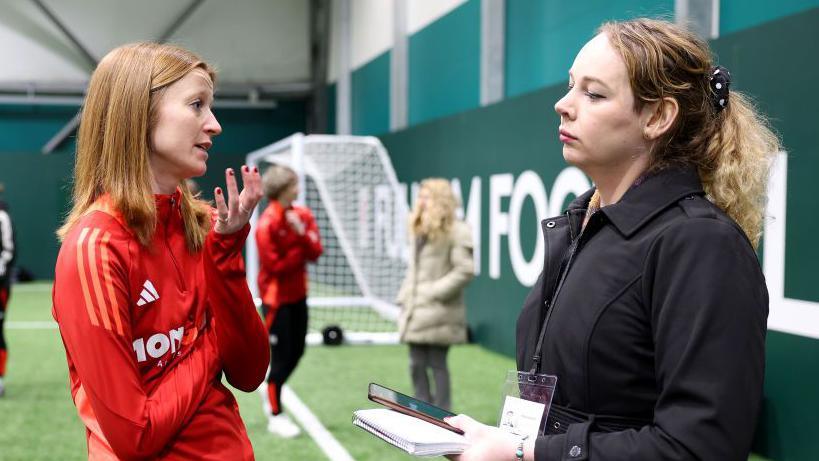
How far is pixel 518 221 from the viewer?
8.02 meters

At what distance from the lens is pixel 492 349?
8586 mm

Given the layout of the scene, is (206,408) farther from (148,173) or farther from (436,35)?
(436,35)

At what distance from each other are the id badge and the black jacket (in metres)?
0.02

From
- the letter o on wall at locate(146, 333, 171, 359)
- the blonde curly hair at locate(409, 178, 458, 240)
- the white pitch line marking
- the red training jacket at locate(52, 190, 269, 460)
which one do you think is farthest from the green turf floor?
the letter o on wall at locate(146, 333, 171, 359)

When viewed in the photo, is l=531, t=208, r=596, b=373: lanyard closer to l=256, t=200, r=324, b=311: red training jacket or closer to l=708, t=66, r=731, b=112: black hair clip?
l=708, t=66, r=731, b=112: black hair clip

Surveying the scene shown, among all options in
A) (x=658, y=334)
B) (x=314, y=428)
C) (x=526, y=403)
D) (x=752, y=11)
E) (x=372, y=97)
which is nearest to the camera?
(x=658, y=334)

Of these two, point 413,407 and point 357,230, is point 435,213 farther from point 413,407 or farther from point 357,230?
point 357,230

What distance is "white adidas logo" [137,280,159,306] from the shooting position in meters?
1.62

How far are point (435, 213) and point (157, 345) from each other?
3978mm

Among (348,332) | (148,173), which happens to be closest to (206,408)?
(148,173)

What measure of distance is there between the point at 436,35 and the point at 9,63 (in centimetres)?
1083

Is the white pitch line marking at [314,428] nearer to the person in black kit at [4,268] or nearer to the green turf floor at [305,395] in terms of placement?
the green turf floor at [305,395]

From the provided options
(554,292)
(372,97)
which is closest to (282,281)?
(554,292)

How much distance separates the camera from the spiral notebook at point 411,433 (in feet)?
4.45
